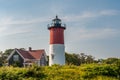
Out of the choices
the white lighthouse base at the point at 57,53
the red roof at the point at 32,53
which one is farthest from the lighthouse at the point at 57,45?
the red roof at the point at 32,53

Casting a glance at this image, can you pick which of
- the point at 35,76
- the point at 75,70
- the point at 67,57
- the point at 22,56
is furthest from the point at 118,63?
the point at 67,57

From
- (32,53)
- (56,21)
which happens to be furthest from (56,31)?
(32,53)

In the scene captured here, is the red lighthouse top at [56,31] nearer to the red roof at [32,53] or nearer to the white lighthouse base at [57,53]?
the white lighthouse base at [57,53]

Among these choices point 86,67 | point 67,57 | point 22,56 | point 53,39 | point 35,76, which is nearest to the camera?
point 35,76

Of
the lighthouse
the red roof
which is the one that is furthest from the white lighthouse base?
Result: the red roof

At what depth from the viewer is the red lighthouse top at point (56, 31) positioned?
47.2m

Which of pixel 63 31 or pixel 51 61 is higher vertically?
pixel 63 31

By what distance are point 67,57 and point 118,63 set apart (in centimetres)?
4934

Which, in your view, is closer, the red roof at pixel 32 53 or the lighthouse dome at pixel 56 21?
the lighthouse dome at pixel 56 21

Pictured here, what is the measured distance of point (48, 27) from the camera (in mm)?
49031

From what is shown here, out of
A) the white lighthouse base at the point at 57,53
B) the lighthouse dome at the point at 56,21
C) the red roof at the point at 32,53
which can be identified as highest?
the lighthouse dome at the point at 56,21

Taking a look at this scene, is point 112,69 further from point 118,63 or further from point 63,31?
point 63,31

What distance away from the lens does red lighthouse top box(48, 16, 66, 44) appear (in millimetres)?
47156

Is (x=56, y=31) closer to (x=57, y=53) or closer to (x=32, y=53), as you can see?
(x=57, y=53)
